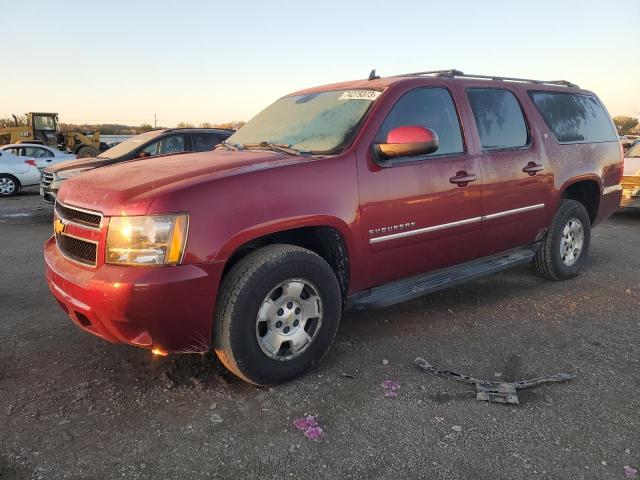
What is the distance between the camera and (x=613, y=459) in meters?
2.31

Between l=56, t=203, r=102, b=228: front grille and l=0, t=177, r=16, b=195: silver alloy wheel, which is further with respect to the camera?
l=0, t=177, r=16, b=195: silver alloy wheel

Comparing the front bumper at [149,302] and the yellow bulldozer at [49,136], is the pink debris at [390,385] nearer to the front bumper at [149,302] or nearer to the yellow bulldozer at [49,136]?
the front bumper at [149,302]

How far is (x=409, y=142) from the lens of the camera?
3.17m

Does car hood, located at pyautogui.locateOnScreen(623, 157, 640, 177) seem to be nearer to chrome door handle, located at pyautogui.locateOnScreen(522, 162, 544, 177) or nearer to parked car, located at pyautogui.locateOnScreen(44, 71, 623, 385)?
parked car, located at pyautogui.locateOnScreen(44, 71, 623, 385)

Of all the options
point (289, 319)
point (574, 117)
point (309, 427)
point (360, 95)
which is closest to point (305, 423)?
point (309, 427)

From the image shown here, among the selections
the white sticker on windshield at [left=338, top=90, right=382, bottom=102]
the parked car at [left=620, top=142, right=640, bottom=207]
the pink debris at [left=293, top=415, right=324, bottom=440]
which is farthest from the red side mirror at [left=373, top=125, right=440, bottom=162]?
the parked car at [left=620, top=142, right=640, bottom=207]

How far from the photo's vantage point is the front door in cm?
329

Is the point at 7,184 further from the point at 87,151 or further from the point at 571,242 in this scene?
the point at 571,242

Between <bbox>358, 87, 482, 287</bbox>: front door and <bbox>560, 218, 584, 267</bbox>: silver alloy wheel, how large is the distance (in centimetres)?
154

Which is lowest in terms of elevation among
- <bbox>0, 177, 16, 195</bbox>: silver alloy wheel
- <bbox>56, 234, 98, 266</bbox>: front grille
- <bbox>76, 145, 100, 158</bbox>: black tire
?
<bbox>0, 177, 16, 195</bbox>: silver alloy wheel

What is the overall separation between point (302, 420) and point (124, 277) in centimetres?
118

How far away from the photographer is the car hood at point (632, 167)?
8.76 metres

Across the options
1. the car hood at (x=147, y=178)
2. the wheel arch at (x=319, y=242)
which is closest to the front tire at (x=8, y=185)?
the car hood at (x=147, y=178)

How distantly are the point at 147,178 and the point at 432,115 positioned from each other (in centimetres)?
210
